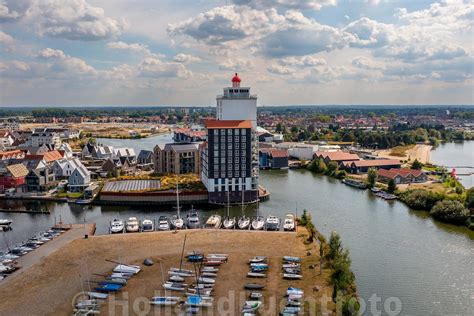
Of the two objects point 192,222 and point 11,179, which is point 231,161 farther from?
point 11,179

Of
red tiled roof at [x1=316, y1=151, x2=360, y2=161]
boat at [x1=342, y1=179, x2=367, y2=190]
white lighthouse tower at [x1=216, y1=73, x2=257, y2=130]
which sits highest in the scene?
white lighthouse tower at [x1=216, y1=73, x2=257, y2=130]

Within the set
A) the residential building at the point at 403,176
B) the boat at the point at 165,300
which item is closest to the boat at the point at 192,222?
the boat at the point at 165,300

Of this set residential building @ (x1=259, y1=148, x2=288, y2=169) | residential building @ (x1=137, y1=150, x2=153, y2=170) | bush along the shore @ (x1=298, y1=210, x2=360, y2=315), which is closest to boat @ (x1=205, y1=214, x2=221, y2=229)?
bush along the shore @ (x1=298, y1=210, x2=360, y2=315)

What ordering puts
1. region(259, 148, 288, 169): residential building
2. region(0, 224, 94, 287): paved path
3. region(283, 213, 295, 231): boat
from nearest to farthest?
region(0, 224, 94, 287): paved path < region(283, 213, 295, 231): boat < region(259, 148, 288, 169): residential building

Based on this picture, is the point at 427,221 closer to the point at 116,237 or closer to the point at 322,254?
the point at 322,254

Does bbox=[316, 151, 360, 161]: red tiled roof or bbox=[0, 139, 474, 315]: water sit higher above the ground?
bbox=[316, 151, 360, 161]: red tiled roof

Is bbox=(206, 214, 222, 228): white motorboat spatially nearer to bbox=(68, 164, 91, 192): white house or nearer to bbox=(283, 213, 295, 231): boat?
bbox=(283, 213, 295, 231): boat

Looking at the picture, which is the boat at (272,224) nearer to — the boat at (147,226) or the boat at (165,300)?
the boat at (147,226)

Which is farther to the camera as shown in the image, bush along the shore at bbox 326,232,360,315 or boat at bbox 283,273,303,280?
boat at bbox 283,273,303,280
